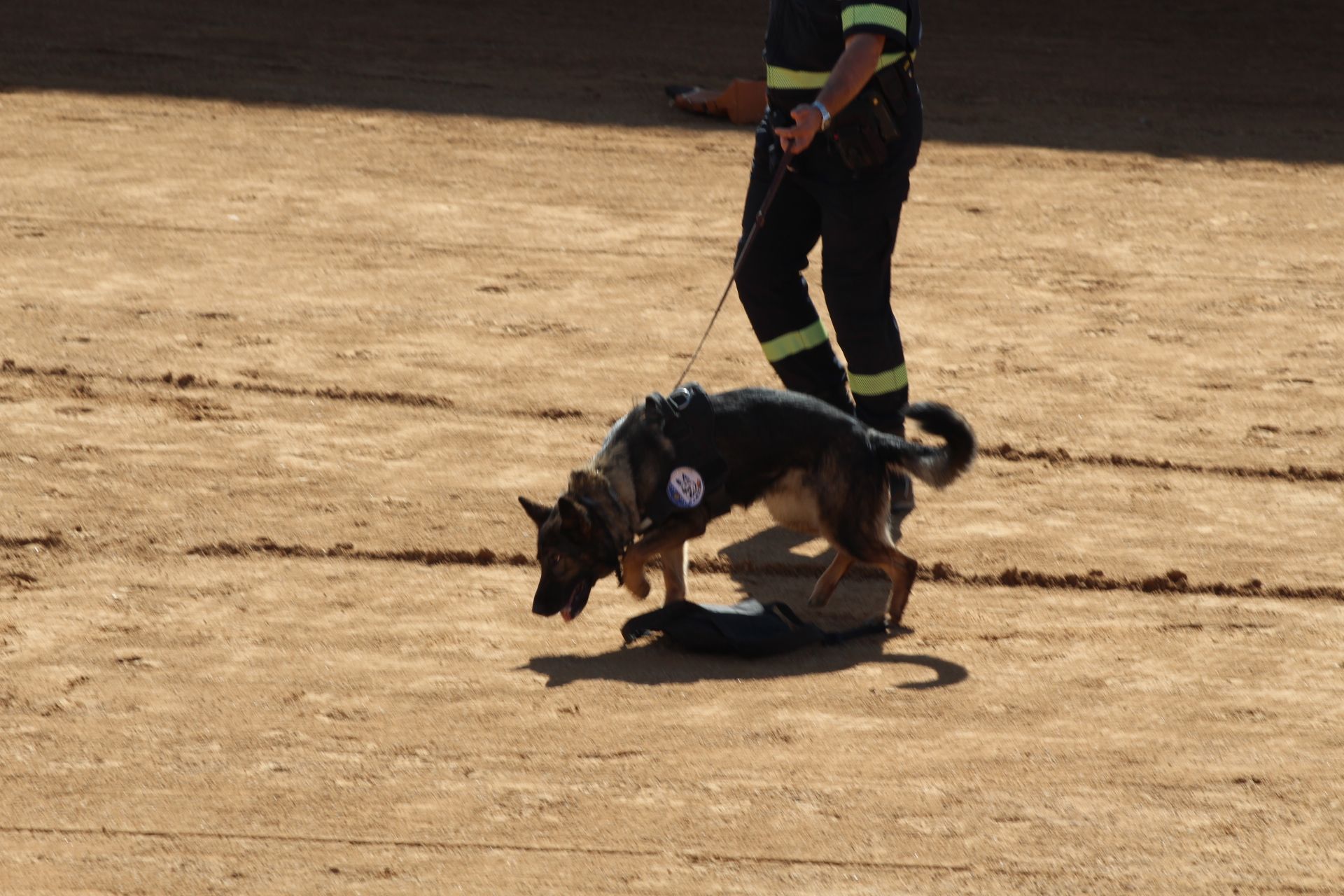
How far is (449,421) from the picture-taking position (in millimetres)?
7520

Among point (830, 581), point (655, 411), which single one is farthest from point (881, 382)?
point (655, 411)

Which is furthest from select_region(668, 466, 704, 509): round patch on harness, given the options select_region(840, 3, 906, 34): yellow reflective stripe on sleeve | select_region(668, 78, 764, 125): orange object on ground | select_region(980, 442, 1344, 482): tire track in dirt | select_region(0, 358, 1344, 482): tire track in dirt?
select_region(668, 78, 764, 125): orange object on ground

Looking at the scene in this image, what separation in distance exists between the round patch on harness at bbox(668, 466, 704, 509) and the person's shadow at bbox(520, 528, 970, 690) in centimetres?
52

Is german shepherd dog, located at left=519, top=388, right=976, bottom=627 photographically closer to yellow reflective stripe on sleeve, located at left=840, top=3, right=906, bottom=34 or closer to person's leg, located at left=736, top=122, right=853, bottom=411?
person's leg, located at left=736, top=122, right=853, bottom=411

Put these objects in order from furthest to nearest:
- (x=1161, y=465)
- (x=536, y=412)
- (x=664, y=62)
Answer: (x=664, y=62) < (x=536, y=412) < (x=1161, y=465)

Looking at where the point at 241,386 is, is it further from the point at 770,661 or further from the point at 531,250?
the point at 770,661

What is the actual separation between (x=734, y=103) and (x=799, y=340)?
6639 millimetres

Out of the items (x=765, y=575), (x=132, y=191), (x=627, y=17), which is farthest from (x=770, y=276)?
(x=627, y=17)

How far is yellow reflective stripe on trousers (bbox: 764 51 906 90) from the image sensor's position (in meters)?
5.86

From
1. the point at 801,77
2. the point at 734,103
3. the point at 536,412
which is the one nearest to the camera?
the point at 801,77

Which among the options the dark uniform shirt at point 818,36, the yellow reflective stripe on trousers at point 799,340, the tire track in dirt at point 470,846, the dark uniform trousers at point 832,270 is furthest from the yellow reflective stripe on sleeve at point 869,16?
the tire track in dirt at point 470,846

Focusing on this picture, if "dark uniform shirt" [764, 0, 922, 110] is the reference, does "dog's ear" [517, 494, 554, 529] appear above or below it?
below

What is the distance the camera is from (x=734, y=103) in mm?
12695

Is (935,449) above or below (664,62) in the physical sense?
below
